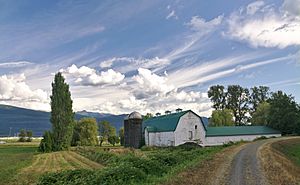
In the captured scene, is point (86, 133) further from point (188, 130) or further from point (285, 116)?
point (285, 116)

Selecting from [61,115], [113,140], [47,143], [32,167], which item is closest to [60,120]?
[61,115]

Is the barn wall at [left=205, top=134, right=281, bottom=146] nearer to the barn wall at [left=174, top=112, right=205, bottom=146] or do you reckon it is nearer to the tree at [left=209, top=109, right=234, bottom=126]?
the barn wall at [left=174, top=112, right=205, bottom=146]

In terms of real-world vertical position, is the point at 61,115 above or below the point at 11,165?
above

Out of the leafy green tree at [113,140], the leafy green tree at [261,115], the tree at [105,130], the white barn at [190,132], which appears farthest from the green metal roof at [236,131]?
the tree at [105,130]

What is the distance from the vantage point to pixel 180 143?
6306cm

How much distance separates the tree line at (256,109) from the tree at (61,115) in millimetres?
37623

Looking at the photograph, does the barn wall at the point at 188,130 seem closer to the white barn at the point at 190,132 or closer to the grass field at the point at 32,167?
the white barn at the point at 190,132

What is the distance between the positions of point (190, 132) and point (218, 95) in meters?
45.0

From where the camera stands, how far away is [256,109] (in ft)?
323

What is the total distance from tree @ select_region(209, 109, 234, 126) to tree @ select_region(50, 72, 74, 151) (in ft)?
121

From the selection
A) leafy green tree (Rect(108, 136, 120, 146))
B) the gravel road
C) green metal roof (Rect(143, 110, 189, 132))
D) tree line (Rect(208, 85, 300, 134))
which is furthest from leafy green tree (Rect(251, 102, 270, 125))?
the gravel road

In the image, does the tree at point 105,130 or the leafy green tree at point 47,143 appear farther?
the tree at point 105,130

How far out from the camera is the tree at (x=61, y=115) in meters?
72.4

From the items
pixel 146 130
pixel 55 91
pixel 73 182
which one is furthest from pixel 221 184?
pixel 55 91
